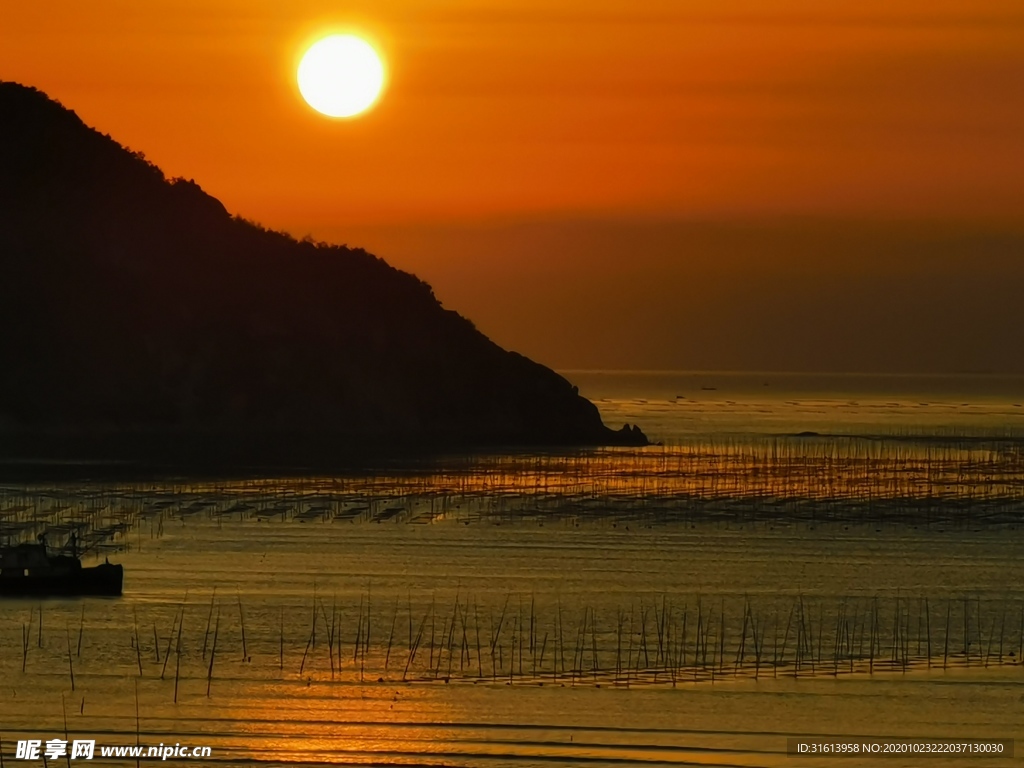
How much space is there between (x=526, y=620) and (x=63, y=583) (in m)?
14.2

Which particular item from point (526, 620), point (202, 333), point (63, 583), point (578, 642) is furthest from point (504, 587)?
point (202, 333)

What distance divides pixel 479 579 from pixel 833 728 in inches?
970

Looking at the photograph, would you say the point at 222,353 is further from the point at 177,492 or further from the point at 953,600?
the point at 953,600

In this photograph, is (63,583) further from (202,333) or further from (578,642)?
(202,333)

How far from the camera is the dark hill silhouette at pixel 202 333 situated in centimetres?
14050

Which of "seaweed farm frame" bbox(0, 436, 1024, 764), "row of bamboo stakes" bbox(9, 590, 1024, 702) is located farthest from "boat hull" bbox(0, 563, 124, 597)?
"row of bamboo stakes" bbox(9, 590, 1024, 702)

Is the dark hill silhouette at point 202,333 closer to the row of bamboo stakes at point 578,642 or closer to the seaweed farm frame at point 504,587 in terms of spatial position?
the seaweed farm frame at point 504,587

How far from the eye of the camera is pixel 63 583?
5109 cm

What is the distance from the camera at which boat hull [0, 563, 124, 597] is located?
167ft

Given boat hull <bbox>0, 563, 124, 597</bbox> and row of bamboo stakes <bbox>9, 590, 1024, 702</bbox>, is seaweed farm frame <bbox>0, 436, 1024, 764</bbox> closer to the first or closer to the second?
row of bamboo stakes <bbox>9, 590, 1024, 702</bbox>

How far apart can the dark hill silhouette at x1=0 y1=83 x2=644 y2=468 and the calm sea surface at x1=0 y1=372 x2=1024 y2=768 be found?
46.7 metres

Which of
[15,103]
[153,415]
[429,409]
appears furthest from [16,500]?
[15,103]

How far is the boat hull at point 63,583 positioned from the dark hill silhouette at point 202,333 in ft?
256

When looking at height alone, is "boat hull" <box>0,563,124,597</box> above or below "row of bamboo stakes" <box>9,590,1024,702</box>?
above
